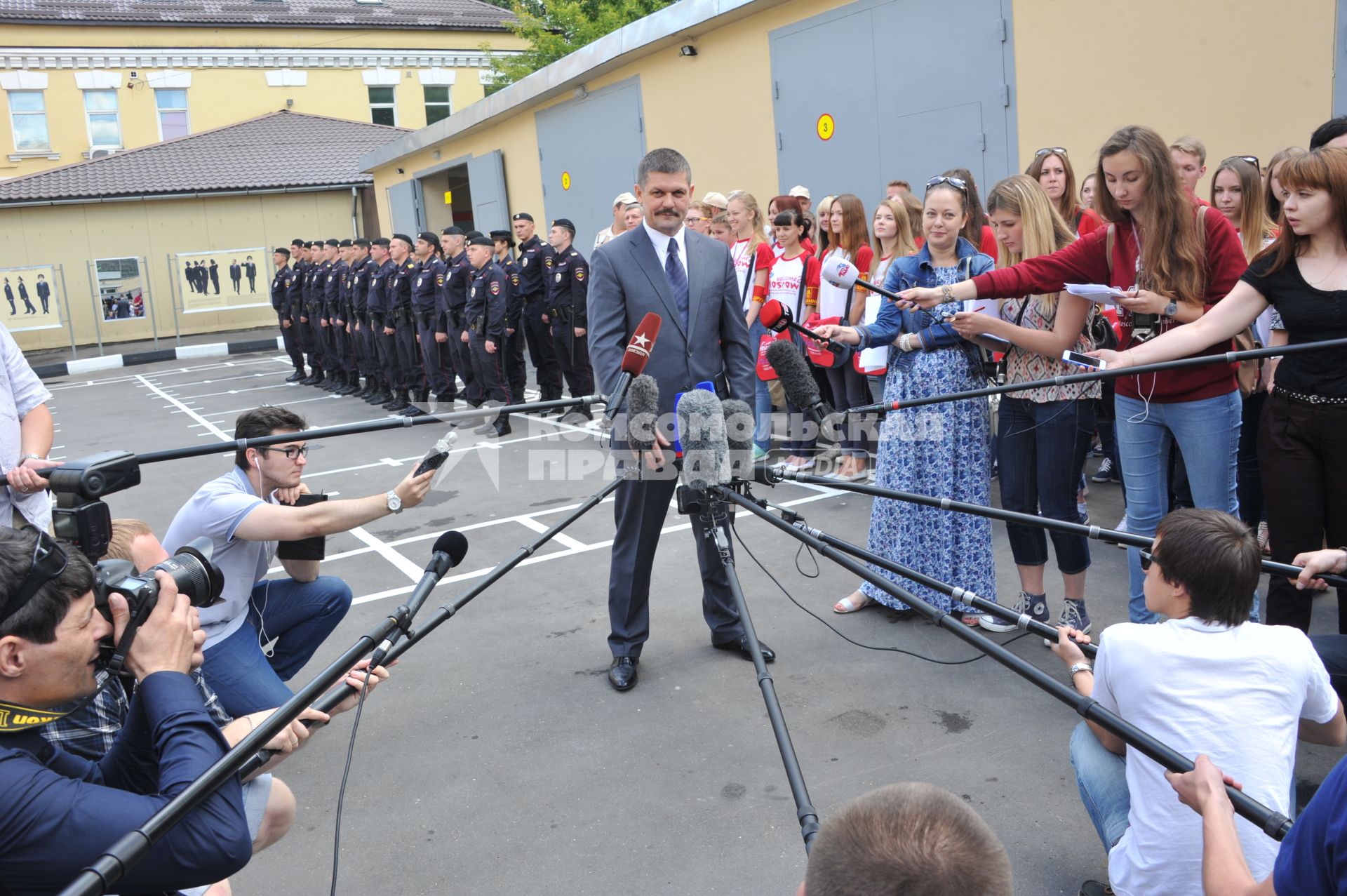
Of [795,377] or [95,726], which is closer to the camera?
[95,726]

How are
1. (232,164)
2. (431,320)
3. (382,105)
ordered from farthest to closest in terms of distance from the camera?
(382,105) → (232,164) → (431,320)

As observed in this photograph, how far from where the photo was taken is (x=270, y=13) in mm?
32031

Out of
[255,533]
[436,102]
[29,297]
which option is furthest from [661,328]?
[436,102]

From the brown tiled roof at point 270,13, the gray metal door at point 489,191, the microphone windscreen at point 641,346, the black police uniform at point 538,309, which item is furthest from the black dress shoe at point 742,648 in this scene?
the brown tiled roof at point 270,13

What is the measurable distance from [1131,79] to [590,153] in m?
8.84

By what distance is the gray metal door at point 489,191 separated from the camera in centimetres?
1841

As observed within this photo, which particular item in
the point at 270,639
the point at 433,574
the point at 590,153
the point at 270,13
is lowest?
the point at 270,639

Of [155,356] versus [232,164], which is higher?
[232,164]

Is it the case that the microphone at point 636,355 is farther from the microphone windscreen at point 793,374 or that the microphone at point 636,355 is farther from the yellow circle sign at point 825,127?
the yellow circle sign at point 825,127

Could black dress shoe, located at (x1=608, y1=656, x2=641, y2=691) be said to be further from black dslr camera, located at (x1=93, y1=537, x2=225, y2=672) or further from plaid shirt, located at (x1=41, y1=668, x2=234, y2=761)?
black dslr camera, located at (x1=93, y1=537, x2=225, y2=672)

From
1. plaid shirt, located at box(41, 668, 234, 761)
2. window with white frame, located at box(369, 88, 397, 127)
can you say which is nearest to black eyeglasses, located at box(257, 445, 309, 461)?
plaid shirt, located at box(41, 668, 234, 761)

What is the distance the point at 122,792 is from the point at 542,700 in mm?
2709

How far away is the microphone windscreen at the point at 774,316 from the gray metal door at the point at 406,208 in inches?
749

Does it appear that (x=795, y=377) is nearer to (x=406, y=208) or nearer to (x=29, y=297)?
(x=406, y=208)
